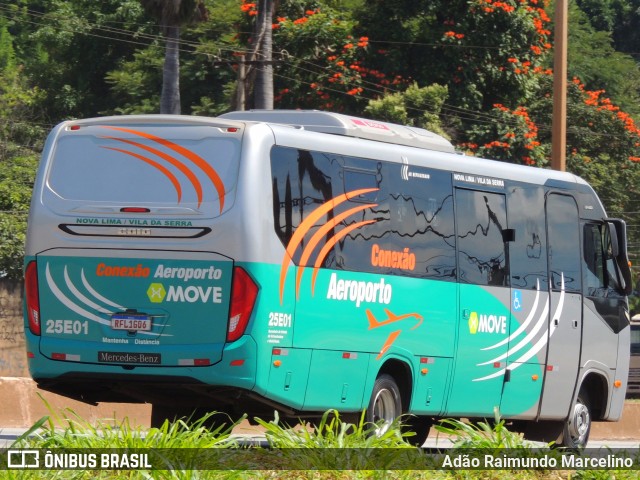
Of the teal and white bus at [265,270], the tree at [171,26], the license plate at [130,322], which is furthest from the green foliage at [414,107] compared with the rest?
the license plate at [130,322]

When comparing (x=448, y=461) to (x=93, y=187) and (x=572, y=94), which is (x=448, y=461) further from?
(x=572, y=94)

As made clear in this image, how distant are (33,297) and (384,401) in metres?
3.56

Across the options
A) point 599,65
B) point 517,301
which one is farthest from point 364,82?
point 517,301

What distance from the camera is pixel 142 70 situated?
42.5 m

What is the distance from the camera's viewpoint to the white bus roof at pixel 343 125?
493 inches

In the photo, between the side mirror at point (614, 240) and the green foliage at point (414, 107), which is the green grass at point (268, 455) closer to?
the side mirror at point (614, 240)

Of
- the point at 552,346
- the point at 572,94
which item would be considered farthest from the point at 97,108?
the point at 552,346

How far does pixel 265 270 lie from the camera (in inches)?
422

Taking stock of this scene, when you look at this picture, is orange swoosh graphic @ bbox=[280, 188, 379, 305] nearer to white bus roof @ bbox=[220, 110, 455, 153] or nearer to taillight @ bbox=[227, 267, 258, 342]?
taillight @ bbox=[227, 267, 258, 342]

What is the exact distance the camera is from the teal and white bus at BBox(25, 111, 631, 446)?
10758mm

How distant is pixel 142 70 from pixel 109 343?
32.5 meters

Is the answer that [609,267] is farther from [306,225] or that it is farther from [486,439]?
[486,439]

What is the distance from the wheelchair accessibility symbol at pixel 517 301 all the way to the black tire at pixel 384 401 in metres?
2.13

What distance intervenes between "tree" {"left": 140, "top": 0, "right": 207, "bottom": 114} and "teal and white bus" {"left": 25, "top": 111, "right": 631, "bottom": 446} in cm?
1691
